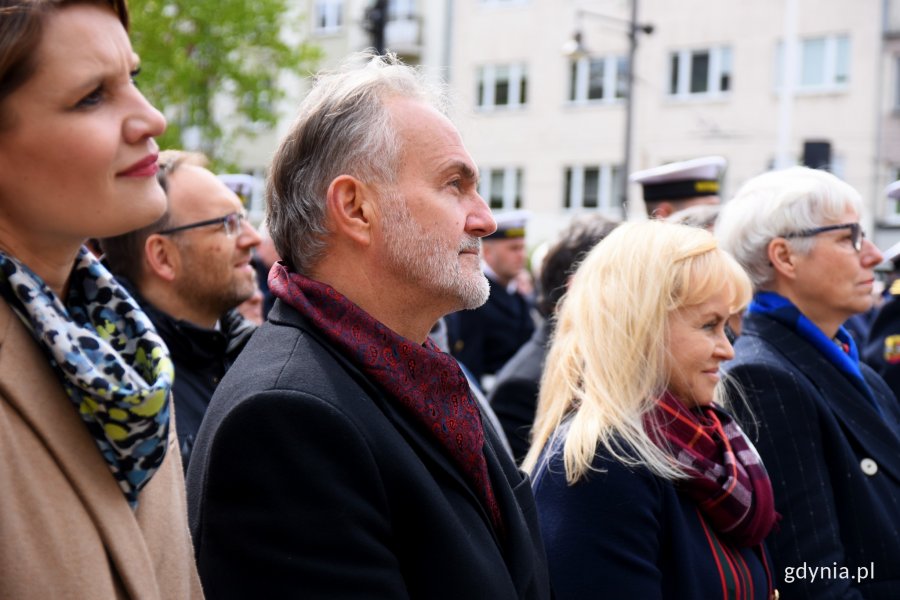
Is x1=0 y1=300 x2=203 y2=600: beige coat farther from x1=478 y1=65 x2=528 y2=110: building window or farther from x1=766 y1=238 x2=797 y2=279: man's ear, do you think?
x1=478 y1=65 x2=528 y2=110: building window

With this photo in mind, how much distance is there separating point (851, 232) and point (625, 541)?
68.3 inches

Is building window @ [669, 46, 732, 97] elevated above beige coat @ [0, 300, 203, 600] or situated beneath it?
elevated above

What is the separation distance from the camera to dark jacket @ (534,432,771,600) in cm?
263

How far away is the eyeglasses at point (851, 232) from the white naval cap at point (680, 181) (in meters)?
1.85

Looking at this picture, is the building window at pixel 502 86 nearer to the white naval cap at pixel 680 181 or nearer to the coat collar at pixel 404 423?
the white naval cap at pixel 680 181

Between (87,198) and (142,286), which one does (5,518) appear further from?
(142,286)

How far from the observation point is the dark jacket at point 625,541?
2629 millimetres

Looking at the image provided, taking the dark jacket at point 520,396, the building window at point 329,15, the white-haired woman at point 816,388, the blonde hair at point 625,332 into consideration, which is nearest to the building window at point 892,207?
the building window at point 329,15

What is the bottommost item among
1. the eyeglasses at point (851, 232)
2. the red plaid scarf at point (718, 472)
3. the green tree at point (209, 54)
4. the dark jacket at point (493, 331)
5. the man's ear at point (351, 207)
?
the dark jacket at point (493, 331)

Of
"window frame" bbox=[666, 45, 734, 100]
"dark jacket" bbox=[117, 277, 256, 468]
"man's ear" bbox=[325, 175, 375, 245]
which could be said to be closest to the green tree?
"window frame" bbox=[666, 45, 734, 100]

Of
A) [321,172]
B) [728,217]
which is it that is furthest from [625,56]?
[321,172]

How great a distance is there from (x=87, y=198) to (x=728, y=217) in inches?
112

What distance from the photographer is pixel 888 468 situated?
3434 mm

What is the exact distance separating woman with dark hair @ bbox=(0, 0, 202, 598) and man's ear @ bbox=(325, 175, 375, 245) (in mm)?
569
